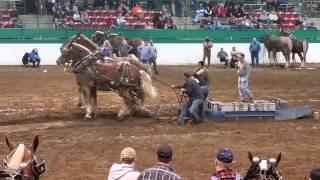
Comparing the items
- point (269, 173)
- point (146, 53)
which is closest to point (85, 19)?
point (146, 53)

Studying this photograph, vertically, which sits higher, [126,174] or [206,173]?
[126,174]

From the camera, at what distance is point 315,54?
39.3m

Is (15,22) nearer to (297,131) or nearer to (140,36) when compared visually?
(140,36)

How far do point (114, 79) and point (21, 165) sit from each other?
10.7m

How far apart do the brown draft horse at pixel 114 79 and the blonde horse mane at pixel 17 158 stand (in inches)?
414

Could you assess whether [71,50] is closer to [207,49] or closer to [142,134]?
[142,134]

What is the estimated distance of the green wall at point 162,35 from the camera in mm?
34216

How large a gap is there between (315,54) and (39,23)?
17.1 m

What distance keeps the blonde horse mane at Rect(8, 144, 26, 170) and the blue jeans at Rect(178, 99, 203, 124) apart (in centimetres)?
1017

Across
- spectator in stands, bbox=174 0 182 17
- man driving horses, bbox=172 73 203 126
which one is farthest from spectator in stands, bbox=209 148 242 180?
spectator in stands, bbox=174 0 182 17

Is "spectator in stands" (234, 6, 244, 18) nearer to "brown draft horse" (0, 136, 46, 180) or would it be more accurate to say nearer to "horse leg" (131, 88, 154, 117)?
"horse leg" (131, 88, 154, 117)

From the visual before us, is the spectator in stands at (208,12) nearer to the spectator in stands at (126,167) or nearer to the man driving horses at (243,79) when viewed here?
the man driving horses at (243,79)

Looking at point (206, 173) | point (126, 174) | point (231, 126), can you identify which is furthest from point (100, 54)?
point (126, 174)

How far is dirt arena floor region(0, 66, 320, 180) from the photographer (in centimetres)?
1142
